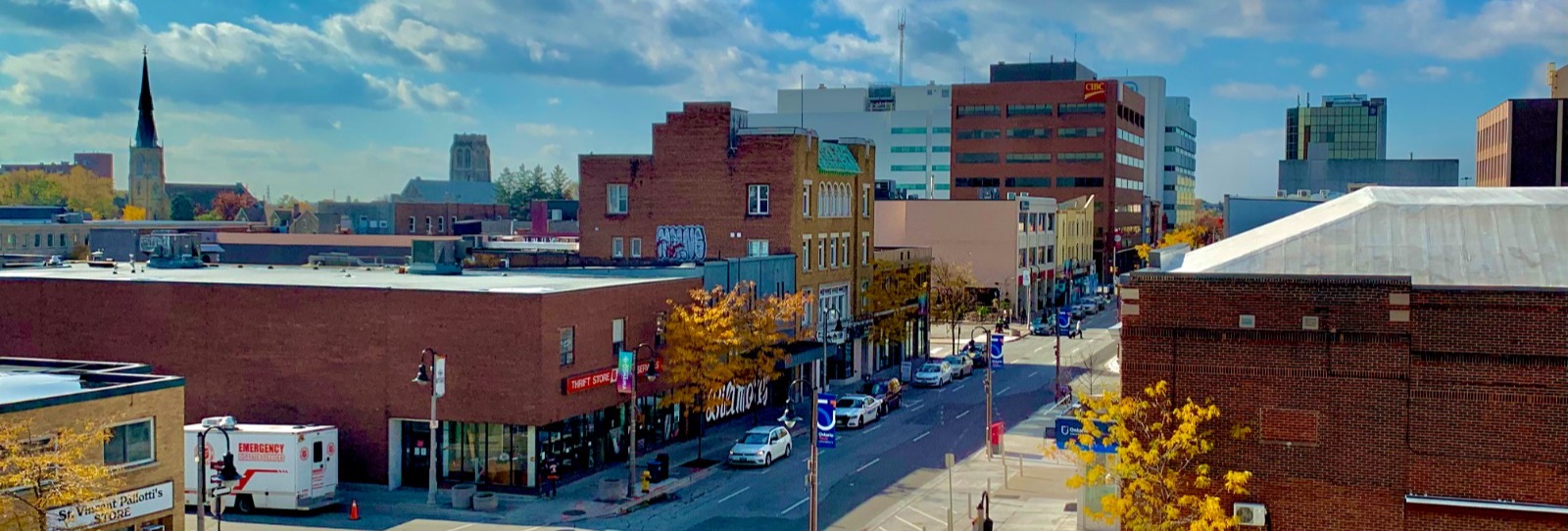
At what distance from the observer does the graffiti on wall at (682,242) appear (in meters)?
74.8

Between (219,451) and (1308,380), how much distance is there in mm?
30493

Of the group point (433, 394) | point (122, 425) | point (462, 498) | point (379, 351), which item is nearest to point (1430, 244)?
point (433, 394)

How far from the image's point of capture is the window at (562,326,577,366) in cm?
4922

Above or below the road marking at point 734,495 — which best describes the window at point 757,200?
above

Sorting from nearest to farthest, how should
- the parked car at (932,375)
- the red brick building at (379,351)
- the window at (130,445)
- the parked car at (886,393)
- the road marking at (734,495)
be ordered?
1. the window at (130,445)
2. the road marking at (734,495)
3. the red brick building at (379,351)
4. the parked car at (886,393)
5. the parked car at (932,375)

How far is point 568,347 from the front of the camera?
4959 centimetres

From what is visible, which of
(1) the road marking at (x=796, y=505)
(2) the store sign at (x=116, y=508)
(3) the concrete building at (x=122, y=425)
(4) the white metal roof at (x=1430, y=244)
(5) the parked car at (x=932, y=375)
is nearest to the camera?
(4) the white metal roof at (x=1430, y=244)

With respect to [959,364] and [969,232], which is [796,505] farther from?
[969,232]

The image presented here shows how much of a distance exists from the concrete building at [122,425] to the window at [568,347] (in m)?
14.4

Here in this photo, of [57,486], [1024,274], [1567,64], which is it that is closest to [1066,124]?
[1024,274]

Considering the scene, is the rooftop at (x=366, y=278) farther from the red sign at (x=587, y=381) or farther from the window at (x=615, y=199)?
the window at (x=615, y=199)

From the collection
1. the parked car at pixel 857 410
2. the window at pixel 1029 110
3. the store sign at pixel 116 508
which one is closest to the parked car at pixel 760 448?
the parked car at pixel 857 410

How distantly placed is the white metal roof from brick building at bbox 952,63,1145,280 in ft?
403

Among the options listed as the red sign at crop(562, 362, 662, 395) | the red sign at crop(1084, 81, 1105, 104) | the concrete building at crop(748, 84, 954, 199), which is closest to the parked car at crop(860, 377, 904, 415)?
the red sign at crop(562, 362, 662, 395)
